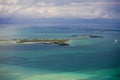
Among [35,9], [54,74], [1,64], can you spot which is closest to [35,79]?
[54,74]

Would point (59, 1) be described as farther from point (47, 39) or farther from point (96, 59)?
point (96, 59)

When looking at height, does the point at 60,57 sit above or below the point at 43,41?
below

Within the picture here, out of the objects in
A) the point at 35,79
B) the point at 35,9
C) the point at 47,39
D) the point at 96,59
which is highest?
the point at 35,9

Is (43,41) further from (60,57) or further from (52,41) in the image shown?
(60,57)

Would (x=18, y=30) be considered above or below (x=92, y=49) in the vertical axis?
above

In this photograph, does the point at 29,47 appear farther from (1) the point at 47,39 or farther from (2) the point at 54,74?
(2) the point at 54,74

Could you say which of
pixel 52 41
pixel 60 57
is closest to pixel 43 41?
pixel 52 41

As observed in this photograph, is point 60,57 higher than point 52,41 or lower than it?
lower
